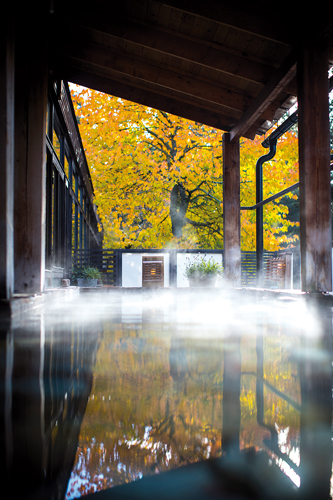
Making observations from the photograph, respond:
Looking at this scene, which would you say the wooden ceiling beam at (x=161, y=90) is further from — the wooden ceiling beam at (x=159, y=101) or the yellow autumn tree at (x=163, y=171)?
the yellow autumn tree at (x=163, y=171)

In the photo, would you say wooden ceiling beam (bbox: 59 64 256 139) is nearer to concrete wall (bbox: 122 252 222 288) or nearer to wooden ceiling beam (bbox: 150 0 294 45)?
wooden ceiling beam (bbox: 150 0 294 45)

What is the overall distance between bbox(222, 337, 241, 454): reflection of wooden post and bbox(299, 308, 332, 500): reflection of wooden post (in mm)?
120

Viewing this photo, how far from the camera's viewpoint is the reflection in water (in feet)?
1.91

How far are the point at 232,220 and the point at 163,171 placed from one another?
22.9ft

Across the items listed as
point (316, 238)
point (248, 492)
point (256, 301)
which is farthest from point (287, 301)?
point (248, 492)

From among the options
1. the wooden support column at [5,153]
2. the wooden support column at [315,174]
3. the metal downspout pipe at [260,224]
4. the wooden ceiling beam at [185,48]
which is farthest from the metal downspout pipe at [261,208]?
the wooden support column at [5,153]

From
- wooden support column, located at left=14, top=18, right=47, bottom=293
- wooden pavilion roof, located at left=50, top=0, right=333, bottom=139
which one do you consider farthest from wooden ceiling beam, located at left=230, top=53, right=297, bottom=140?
wooden support column, located at left=14, top=18, right=47, bottom=293

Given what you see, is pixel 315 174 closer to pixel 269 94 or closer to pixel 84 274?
pixel 269 94

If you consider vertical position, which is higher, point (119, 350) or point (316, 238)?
point (316, 238)

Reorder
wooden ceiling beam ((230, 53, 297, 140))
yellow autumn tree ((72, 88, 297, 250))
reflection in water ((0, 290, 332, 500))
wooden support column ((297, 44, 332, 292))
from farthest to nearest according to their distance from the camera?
1. yellow autumn tree ((72, 88, 297, 250))
2. wooden ceiling beam ((230, 53, 297, 140))
3. wooden support column ((297, 44, 332, 292))
4. reflection in water ((0, 290, 332, 500))

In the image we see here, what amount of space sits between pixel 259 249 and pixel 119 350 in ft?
17.9

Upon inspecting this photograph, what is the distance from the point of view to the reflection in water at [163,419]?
0.58m

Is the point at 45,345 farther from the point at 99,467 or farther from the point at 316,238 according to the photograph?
the point at 316,238

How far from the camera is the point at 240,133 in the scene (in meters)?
6.97
